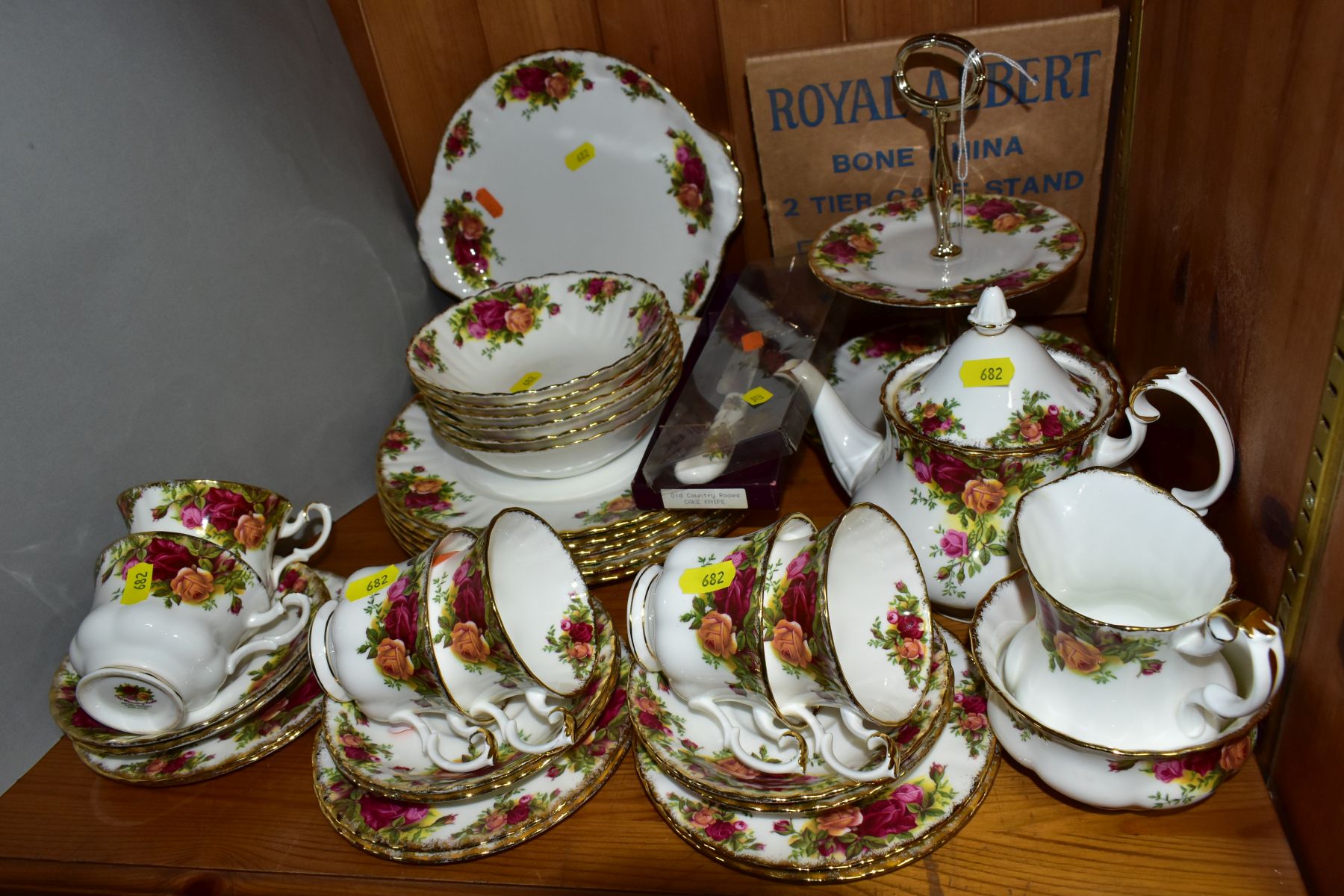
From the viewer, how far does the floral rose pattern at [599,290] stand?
119 centimetres

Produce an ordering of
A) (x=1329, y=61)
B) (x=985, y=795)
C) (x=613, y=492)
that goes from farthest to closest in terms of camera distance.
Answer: (x=613, y=492) → (x=985, y=795) → (x=1329, y=61)

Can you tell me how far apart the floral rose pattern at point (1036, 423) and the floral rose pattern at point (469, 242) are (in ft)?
2.48

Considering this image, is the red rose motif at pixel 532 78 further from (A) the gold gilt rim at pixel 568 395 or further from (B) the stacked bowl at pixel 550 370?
(A) the gold gilt rim at pixel 568 395

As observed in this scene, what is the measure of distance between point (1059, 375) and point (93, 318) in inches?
33.7

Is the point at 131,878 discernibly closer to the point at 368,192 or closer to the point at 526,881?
the point at 526,881

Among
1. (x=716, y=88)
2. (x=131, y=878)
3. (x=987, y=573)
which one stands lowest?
(x=131, y=878)

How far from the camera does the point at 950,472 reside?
2.73ft

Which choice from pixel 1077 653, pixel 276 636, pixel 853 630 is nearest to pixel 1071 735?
pixel 1077 653

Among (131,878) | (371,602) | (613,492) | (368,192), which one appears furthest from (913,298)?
(131,878)

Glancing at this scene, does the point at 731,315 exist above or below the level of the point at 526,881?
above

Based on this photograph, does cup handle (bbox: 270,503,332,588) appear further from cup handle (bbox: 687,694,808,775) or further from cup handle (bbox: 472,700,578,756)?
cup handle (bbox: 687,694,808,775)

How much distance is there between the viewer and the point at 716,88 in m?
1.25

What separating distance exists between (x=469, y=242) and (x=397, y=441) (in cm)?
29

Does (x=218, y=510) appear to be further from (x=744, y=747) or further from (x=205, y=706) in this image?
(x=744, y=747)
